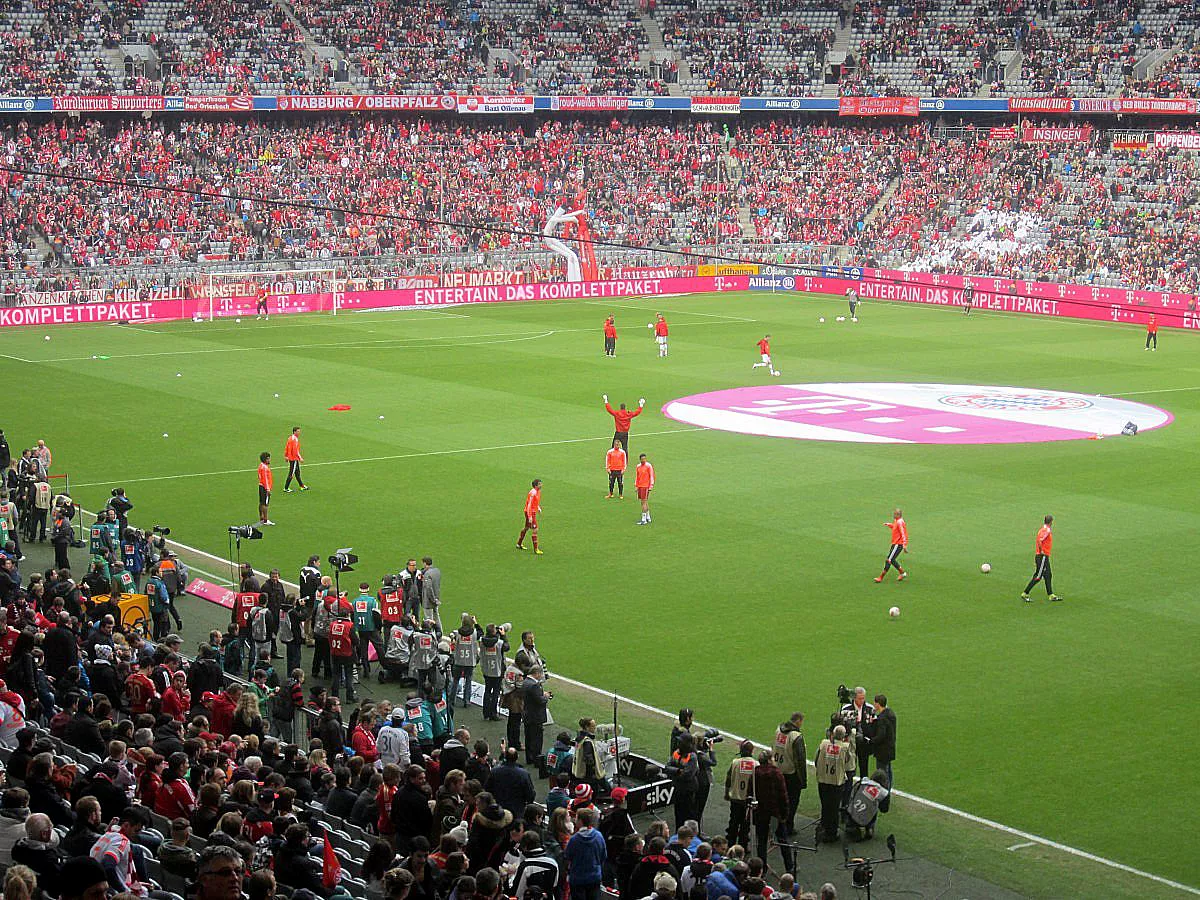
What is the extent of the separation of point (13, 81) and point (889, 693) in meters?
57.7

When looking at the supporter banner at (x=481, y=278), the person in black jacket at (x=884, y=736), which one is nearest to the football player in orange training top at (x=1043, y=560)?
the person in black jacket at (x=884, y=736)

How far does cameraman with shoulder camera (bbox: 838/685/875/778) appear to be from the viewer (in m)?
16.8

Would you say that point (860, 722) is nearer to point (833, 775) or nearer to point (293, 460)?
point (833, 775)

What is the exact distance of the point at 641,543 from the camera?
27922mm

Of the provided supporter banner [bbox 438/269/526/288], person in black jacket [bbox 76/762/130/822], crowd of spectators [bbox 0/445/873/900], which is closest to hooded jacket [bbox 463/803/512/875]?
crowd of spectators [bbox 0/445/873/900]

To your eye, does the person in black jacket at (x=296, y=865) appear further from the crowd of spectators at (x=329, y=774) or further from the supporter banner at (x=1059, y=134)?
the supporter banner at (x=1059, y=134)

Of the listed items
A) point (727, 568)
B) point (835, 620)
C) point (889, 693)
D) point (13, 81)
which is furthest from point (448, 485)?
point (13, 81)

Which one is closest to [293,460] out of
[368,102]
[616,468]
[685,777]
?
[616,468]

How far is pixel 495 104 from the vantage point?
77938 millimetres

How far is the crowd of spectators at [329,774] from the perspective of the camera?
441 inches

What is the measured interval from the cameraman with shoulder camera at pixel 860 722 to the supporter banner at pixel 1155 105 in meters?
62.4

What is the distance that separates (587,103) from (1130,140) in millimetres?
26253

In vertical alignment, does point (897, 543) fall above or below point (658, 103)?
below

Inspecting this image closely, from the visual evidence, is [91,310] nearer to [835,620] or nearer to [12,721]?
[835,620]
